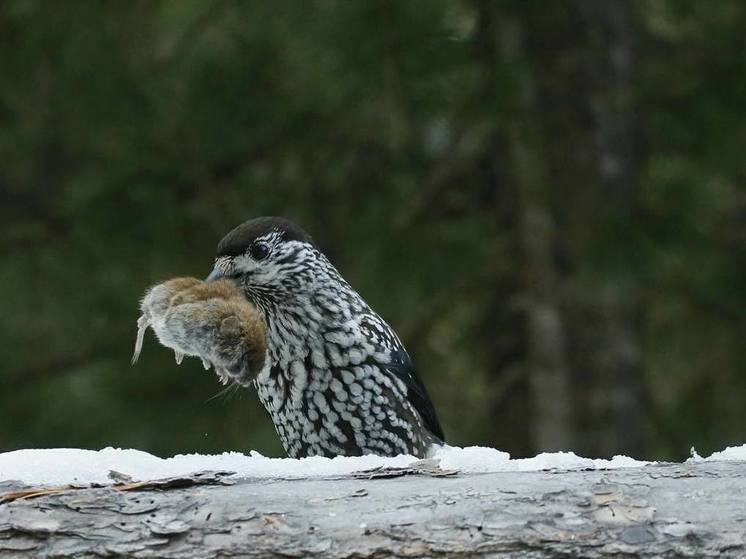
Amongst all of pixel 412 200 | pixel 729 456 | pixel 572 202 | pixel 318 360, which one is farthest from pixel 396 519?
pixel 572 202

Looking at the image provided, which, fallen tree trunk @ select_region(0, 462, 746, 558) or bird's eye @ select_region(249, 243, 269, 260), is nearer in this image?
fallen tree trunk @ select_region(0, 462, 746, 558)

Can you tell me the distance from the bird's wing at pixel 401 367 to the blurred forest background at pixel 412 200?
1.67m

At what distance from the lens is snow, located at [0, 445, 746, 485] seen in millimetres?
3031

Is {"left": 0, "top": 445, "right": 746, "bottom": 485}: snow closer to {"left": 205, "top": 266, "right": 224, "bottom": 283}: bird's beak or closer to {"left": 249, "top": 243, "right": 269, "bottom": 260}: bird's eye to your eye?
{"left": 205, "top": 266, "right": 224, "bottom": 283}: bird's beak

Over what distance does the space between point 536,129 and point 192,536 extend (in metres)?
4.44

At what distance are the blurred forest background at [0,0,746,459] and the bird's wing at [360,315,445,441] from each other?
167 centimetres

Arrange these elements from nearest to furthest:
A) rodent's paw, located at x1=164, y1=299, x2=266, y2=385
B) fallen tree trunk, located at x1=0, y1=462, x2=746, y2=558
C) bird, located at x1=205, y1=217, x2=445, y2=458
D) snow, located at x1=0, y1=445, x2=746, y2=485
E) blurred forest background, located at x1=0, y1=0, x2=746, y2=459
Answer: fallen tree trunk, located at x1=0, y1=462, x2=746, y2=558 < snow, located at x1=0, y1=445, x2=746, y2=485 < rodent's paw, located at x1=164, y1=299, x2=266, y2=385 < bird, located at x1=205, y1=217, x2=445, y2=458 < blurred forest background, located at x1=0, y1=0, x2=746, y2=459

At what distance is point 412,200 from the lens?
6.80m

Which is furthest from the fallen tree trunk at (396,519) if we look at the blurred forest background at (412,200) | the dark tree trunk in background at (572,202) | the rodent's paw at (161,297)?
the dark tree trunk in background at (572,202)

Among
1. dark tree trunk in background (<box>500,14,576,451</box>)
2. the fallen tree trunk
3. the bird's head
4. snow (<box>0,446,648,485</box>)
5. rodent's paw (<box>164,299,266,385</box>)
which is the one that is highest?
dark tree trunk in background (<box>500,14,576,451</box>)

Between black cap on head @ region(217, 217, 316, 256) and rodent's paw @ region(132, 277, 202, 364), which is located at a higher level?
black cap on head @ region(217, 217, 316, 256)

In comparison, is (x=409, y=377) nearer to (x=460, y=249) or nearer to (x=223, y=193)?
(x=460, y=249)

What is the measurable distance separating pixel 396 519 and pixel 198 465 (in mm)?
628

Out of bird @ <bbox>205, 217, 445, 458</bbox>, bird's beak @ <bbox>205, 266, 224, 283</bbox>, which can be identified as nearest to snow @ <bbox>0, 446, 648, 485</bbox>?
bird @ <bbox>205, 217, 445, 458</bbox>
